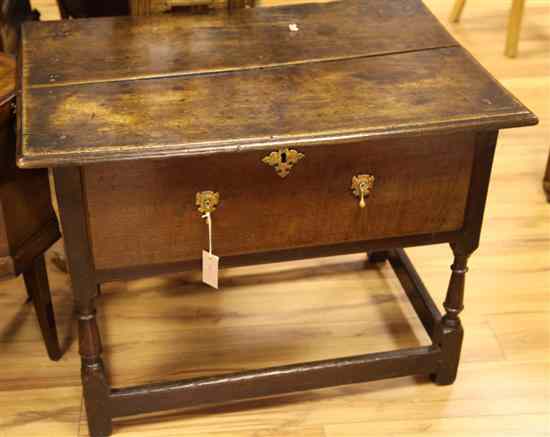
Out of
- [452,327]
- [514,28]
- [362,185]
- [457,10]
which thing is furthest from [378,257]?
[457,10]

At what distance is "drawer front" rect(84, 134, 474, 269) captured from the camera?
150 cm

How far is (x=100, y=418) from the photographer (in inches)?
70.7

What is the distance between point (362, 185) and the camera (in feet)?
5.13

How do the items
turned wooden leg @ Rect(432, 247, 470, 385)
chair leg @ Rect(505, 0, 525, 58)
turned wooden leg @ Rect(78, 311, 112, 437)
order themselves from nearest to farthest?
turned wooden leg @ Rect(78, 311, 112, 437)
turned wooden leg @ Rect(432, 247, 470, 385)
chair leg @ Rect(505, 0, 525, 58)

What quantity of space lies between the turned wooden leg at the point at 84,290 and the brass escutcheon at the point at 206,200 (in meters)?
0.20

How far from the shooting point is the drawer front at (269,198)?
150cm

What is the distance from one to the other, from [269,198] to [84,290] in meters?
0.39

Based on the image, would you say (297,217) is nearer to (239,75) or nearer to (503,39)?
(239,75)

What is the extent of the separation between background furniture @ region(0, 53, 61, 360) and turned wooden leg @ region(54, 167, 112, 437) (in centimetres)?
23

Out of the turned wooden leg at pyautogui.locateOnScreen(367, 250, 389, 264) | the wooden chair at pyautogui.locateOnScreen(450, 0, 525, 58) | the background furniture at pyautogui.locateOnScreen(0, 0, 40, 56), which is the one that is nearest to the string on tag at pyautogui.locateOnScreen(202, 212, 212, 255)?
the turned wooden leg at pyautogui.locateOnScreen(367, 250, 389, 264)

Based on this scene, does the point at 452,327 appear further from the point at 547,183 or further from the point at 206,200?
the point at 547,183

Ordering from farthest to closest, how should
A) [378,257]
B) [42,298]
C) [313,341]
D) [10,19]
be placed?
[10,19]
[378,257]
[313,341]
[42,298]

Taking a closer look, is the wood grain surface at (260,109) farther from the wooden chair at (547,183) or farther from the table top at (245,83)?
the wooden chair at (547,183)

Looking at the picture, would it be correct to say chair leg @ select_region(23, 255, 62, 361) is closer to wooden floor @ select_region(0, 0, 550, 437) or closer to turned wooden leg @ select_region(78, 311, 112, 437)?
wooden floor @ select_region(0, 0, 550, 437)
